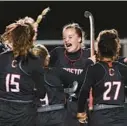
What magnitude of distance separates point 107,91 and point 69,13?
5.82m

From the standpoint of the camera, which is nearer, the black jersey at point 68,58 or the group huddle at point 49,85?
the group huddle at point 49,85

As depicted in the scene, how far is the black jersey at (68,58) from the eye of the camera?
6.11m

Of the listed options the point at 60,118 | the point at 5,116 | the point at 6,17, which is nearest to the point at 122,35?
the point at 6,17

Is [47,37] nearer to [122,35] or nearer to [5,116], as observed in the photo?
[122,35]

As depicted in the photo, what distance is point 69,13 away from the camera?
10633 mm

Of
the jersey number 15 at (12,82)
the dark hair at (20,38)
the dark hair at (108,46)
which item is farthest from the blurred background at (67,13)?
the jersey number 15 at (12,82)

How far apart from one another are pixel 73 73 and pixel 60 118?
2.34 ft

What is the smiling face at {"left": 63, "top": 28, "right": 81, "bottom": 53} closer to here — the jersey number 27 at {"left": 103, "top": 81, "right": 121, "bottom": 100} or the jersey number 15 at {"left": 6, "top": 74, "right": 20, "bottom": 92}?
the jersey number 27 at {"left": 103, "top": 81, "right": 121, "bottom": 100}

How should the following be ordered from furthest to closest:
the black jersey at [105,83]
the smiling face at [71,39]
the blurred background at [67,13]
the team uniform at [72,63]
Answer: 1. the blurred background at [67,13]
2. the smiling face at [71,39]
3. the team uniform at [72,63]
4. the black jersey at [105,83]

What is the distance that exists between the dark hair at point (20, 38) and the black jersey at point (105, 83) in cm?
59

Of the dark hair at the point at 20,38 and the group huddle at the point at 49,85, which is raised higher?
the dark hair at the point at 20,38

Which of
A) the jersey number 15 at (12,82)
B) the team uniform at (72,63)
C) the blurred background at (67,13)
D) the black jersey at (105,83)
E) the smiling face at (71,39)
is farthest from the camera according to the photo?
the blurred background at (67,13)

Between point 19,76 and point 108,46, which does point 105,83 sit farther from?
point 19,76

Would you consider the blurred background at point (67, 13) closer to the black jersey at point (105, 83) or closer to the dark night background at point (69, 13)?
the dark night background at point (69, 13)
